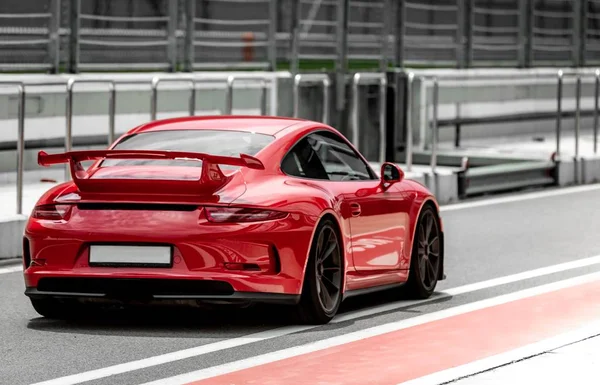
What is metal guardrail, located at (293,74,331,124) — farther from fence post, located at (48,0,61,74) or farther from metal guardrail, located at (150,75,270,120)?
fence post, located at (48,0,61,74)

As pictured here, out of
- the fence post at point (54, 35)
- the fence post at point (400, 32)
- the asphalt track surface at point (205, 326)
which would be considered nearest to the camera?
the asphalt track surface at point (205, 326)

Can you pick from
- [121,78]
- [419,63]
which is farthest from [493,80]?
[121,78]

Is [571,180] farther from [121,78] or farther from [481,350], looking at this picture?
[481,350]

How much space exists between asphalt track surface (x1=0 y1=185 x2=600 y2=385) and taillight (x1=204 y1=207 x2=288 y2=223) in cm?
63

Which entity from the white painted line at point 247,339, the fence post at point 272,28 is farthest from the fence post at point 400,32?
the white painted line at point 247,339

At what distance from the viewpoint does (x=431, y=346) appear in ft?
28.7

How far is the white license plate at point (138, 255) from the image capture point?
8.93 metres

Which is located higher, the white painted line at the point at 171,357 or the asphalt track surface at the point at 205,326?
the white painted line at the point at 171,357

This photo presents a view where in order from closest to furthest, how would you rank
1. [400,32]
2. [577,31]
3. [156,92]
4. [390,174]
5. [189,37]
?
[390,174], [156,92], [189,37], [400,32], [577,31]

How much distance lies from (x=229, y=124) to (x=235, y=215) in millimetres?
1276

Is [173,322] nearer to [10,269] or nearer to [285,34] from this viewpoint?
[10,269]

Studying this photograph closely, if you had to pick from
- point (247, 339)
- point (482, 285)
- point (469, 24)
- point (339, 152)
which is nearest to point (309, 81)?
point (482, 285)

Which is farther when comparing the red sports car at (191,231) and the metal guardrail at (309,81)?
the metal guardrail at (309,81)

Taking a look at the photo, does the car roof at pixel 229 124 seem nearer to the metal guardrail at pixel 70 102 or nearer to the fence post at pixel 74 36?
the metal guardrail at pixel 70 102
